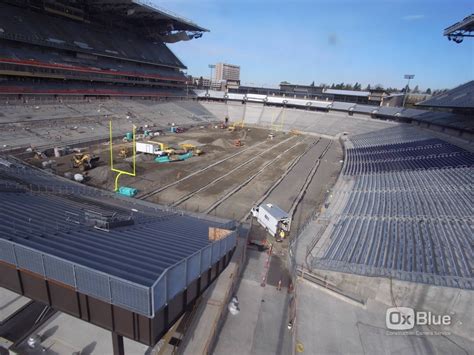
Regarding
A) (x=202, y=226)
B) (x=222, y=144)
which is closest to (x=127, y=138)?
(x=222, y=144)

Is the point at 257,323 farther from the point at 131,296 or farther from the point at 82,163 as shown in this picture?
the point at 82,163

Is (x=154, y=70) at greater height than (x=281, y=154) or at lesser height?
greater

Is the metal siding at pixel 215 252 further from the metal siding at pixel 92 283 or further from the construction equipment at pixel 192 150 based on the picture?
the construction equipment at pixel 192 150

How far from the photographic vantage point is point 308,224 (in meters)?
19.6

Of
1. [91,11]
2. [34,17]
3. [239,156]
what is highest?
[91,11]

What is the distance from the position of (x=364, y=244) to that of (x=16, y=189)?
18.5 meters

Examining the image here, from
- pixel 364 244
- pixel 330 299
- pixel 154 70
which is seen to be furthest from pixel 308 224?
pixel 154 70

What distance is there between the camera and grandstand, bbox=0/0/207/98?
152ft

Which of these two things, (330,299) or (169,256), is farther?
(330,299)

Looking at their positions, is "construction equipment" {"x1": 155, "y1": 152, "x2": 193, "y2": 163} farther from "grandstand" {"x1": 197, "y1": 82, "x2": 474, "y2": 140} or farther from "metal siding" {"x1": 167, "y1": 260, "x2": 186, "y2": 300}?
"grandstand" {"x1": 197, "y1": 82, "x2": 474, "y2": 140}

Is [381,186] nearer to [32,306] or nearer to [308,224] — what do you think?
[308,224]

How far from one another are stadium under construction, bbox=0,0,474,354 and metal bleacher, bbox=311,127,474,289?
0.11m

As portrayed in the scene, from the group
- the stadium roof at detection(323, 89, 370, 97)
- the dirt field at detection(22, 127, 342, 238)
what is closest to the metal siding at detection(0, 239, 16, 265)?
the dirt field at detection(22, 127, 342, 238)

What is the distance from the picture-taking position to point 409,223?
1694cm
